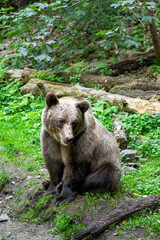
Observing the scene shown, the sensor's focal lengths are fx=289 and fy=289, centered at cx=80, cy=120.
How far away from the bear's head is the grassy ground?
1.07m

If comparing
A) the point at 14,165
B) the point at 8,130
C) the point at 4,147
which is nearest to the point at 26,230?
the point at 14,165

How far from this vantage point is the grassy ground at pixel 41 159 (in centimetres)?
385

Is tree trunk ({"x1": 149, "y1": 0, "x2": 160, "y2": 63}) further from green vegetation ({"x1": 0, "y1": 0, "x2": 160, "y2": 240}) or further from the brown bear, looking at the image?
the brown bear

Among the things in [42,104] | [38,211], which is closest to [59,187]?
[38,211]

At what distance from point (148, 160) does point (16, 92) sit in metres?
5.59

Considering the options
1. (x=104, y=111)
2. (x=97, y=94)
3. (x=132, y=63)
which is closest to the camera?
(x=104, y=111)

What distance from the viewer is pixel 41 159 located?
602 cm

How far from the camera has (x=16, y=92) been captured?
983 cm

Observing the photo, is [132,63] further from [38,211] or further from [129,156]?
[38,211]

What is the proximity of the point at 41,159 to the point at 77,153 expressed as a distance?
2047 mm

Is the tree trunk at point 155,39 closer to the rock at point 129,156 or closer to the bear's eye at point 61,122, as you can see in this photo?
the rock at point 129,156

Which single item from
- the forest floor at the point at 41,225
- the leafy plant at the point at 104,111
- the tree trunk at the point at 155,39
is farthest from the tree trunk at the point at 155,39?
the forest floor at the point at 41,225

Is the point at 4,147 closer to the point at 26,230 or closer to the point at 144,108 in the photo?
the point at 26,230

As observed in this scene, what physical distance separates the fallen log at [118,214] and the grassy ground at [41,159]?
0.31 ft
